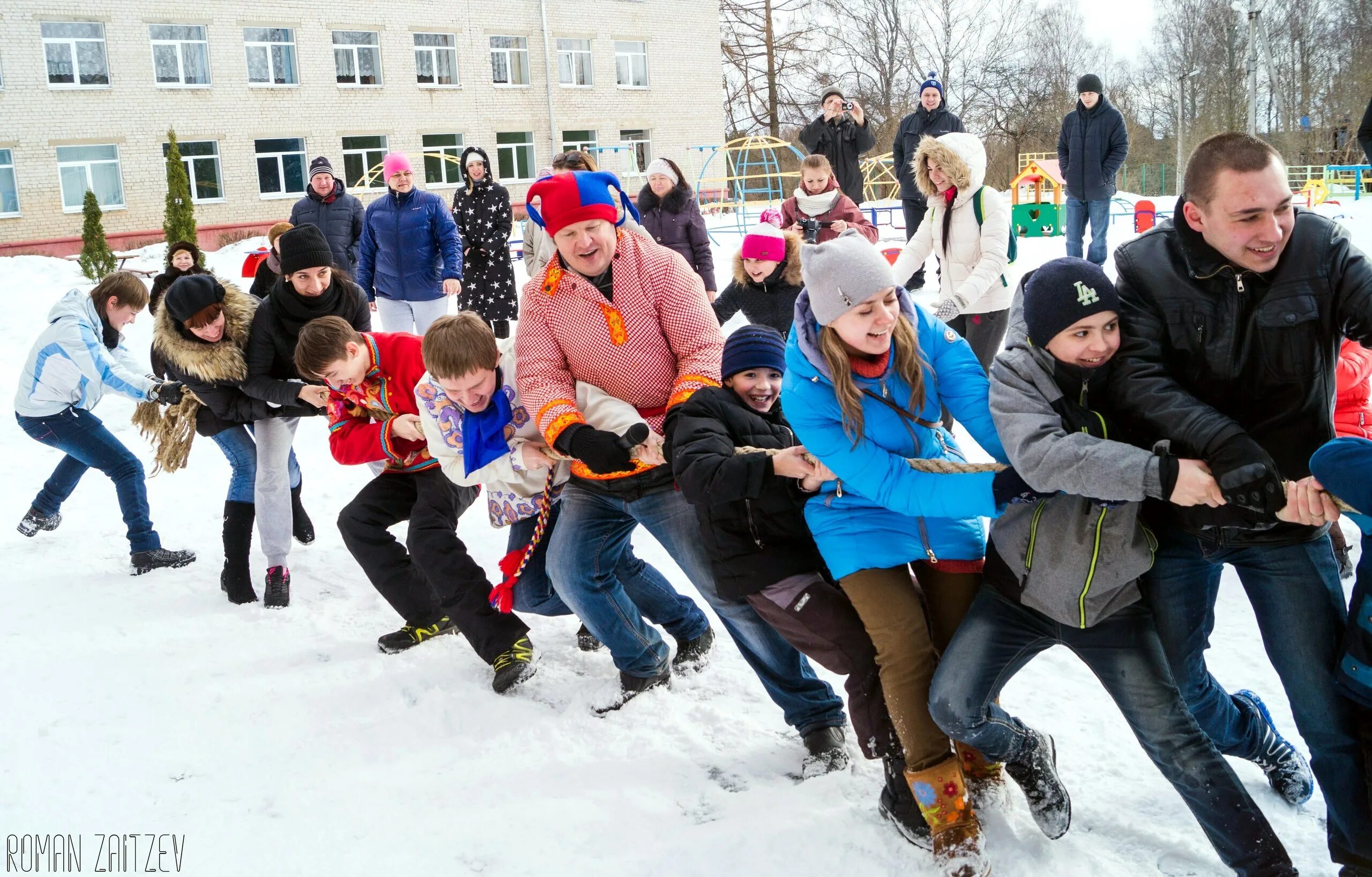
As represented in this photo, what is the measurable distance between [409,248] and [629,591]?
502cm

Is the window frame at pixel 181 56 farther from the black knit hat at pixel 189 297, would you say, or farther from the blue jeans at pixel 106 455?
the black knit hat at pixel 189 297

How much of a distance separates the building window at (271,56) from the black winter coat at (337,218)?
1992cm

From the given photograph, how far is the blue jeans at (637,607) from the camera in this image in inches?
130

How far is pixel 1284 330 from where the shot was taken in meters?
2.38

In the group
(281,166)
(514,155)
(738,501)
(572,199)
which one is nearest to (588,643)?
(738,501)

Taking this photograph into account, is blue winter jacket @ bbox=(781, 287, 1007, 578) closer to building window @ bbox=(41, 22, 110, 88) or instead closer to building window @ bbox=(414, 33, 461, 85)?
building window @ bbox=(41, 22, 110, 88)

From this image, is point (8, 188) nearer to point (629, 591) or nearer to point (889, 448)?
point (629, 591)

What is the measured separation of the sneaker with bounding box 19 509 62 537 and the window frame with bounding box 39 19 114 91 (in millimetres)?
22108

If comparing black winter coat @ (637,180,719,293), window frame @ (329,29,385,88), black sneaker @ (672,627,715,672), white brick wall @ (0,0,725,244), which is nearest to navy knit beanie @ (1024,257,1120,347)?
black sneaker @ (672,627,715,672)

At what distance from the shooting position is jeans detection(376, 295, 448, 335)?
8.32 metres

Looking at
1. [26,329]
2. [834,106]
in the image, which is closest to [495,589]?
[834,106]

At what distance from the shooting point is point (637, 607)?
13.2 ft

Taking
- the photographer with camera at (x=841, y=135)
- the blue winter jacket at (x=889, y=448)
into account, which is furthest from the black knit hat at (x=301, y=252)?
the photographer with camera at (x=841, y=135)

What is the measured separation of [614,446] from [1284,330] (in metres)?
1.87
